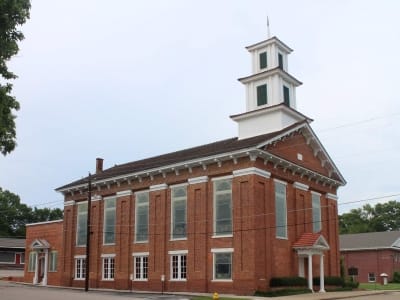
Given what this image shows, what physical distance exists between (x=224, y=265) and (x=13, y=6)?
79.0 feet

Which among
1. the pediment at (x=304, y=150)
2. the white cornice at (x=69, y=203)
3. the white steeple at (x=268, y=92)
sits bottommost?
the white cornice at (x=69, y=203)

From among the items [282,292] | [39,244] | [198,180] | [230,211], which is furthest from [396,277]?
[39,244]

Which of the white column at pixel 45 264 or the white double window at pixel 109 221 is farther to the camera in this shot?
the white column at pixel 45 264

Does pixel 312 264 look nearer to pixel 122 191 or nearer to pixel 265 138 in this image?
pixel 265 138

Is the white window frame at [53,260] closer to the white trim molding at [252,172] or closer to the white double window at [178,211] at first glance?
the white double window at [178,211]

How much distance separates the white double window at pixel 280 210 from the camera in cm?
3747

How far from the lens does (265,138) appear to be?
120 feet

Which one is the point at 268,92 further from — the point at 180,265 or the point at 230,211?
the point at 180,265

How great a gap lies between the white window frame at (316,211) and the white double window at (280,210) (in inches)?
187

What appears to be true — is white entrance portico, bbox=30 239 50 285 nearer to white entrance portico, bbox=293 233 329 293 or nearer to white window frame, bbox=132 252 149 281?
white window frame, bbox=132 252 149 281

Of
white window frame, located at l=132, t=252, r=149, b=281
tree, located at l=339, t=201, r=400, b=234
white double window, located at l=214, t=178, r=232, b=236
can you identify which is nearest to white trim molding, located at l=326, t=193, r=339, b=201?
white double window, located at l=214, t=178, r=232, b=236

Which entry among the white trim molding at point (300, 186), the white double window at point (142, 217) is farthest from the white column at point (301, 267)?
the white double window at point (142, 217)

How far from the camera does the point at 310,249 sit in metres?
37.7

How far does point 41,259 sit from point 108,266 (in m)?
11.2
